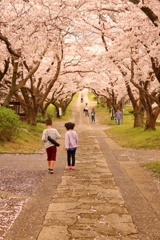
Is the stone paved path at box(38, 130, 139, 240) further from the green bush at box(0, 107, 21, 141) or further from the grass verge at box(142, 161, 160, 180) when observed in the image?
the green bush at box(0, 107, 21, 141)

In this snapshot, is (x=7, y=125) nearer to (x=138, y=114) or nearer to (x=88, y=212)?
(x=88, y=212)

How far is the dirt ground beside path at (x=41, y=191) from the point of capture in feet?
18.6

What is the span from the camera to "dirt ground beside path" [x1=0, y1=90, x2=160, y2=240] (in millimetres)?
5680

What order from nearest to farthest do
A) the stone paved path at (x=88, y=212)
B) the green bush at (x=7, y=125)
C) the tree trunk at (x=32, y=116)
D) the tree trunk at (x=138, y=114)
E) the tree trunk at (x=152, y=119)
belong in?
the stone paved path at (x=88, y=212) → the green bush at (x=7, y=125) → the tree trunk at (x=152, y=119) → the tree trunk at (x=32, y=116) → the tree trunk at (x=138, y=114)

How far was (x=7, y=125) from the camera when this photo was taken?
659 inches

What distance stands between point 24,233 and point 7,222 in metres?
0.65

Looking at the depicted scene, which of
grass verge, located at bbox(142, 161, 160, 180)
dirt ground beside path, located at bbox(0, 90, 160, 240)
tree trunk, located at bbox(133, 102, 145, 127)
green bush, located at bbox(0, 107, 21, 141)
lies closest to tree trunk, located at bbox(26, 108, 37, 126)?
tree trunk, located at bbox(133, 102, 145, 127)

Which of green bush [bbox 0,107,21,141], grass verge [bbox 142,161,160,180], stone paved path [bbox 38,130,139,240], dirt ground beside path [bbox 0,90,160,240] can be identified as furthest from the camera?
green bush [bbox 0,107,21,141]

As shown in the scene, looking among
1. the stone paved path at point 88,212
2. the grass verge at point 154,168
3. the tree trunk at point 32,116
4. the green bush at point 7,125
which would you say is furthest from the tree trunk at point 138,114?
the stone paved path at point 88,212

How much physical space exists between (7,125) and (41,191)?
935cm

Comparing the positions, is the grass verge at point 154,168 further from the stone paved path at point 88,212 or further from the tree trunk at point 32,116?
the tree trunk at point 32,116

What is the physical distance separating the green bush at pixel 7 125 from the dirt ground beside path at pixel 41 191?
3.37 meters

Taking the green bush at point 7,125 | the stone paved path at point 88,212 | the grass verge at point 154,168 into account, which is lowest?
the grass verge at point 154,168

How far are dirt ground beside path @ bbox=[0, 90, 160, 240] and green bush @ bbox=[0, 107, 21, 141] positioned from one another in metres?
3.37
